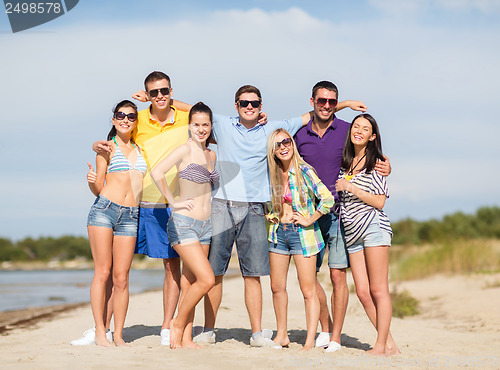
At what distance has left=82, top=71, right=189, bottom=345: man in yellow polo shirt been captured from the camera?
5.59m

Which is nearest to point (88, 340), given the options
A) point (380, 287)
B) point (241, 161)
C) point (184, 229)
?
point (184, 229)

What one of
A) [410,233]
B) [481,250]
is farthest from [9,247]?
[481,250]

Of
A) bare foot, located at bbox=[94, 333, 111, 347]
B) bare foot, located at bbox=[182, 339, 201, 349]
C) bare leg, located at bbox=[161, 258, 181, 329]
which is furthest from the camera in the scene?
bare leg, located at bbox=[161, 258, 181, 329]

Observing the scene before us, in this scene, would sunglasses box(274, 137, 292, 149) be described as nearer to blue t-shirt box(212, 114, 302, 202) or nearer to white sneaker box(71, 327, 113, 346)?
blue t-shirt box(212, 114, 302, 202)

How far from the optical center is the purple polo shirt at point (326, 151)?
5.55 m

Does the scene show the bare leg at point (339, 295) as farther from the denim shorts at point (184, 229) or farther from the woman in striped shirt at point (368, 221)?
the denim shorts at point (184, 229)

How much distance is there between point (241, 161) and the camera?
5.43m

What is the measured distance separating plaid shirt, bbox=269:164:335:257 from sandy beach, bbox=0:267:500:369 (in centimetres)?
104

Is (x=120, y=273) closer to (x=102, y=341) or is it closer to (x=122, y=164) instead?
(x=102, y=341)

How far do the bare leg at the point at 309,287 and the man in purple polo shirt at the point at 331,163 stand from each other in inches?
8.3

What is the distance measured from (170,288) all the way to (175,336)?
553mm

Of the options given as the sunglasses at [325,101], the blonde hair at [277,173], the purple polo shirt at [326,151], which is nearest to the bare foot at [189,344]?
the blonde hair at [277,173]

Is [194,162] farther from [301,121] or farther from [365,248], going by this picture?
[365,248]

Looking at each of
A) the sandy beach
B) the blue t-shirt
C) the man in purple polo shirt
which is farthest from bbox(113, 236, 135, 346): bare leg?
the man in purple polo shirt
